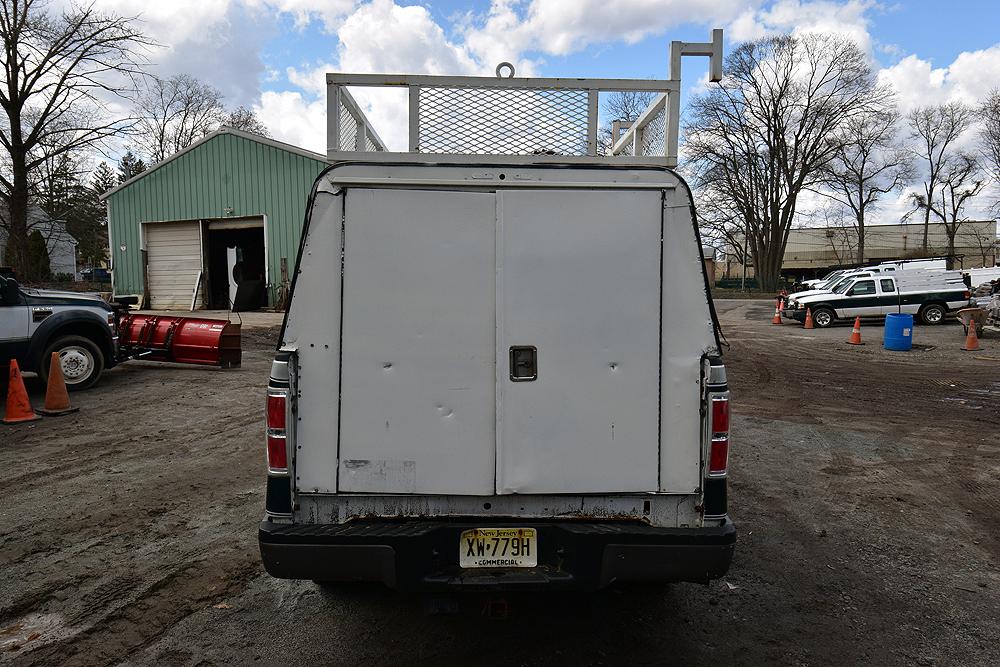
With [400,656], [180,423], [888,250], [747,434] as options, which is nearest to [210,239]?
[180,423]

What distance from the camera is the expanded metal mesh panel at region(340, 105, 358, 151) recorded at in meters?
3.44

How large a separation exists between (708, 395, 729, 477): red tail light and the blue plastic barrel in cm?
1515

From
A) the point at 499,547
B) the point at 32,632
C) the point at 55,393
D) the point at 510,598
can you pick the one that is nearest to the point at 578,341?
the point at 499,547

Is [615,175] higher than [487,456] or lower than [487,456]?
higher

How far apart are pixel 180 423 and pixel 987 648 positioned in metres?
7.87

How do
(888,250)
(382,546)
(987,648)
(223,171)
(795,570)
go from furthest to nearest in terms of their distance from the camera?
1. (888,250)
2. (223,171)
3. (795,570)
4. (987,648)
5. (382,546)

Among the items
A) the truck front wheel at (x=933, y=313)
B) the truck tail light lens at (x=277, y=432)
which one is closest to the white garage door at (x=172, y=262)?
the truck tail light lens at (x=277, y=432)

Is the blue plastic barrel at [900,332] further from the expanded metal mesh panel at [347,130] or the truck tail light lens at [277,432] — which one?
the truck tail light lens at [277,432]

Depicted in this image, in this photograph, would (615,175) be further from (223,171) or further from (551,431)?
(223,171)

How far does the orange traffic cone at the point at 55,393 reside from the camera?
26.5ft

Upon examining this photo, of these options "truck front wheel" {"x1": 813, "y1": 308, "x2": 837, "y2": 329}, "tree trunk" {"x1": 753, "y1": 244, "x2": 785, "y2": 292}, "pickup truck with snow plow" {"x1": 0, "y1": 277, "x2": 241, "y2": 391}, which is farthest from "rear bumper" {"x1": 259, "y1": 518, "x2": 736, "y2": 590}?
"tree trunk" {"x1": 753, "y1": 244, "x2": 785, "y2": 292}

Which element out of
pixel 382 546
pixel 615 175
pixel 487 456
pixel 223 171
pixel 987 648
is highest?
pixel 223 171

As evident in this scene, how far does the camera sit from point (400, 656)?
3.00 m

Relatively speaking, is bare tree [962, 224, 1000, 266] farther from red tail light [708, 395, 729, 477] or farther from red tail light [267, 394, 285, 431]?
red tail light [267, 394, 285, 431]
